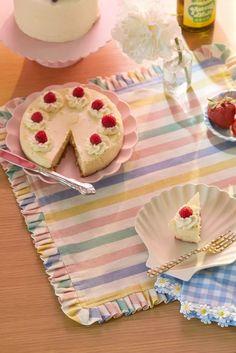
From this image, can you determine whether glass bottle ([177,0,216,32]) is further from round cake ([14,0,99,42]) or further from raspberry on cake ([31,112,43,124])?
raspberry on cake ([31,112,43,124])

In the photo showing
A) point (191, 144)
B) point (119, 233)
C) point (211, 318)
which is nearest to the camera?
point (211, 318)

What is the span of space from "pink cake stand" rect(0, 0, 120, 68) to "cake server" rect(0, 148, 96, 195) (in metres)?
0.22

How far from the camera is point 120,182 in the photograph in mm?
1191

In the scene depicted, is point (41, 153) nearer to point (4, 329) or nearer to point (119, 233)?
point (119, 233)

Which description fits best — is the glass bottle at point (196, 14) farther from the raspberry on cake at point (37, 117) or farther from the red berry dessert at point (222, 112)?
the raspberry on cake at point (37, 117)

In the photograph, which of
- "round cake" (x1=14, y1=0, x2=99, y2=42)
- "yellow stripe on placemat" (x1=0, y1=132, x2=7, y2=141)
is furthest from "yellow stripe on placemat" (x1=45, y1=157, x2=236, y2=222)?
"round cake" (x1=14, y1=0, x2=99, y2=42)

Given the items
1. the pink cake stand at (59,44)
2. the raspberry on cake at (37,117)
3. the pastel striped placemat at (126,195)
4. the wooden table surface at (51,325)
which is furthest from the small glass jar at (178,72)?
the wooden table surface at (51,325)

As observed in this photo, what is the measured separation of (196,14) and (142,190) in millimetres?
449

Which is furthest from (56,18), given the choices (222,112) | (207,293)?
(207,293)

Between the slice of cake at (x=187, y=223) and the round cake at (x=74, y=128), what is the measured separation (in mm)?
192

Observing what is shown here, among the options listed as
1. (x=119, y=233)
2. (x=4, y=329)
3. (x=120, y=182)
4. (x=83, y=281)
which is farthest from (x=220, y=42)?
(x=4, y=329)

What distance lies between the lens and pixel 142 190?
1175 mm

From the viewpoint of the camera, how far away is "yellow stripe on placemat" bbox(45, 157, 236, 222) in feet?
3.78

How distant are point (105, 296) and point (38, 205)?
0.23m
